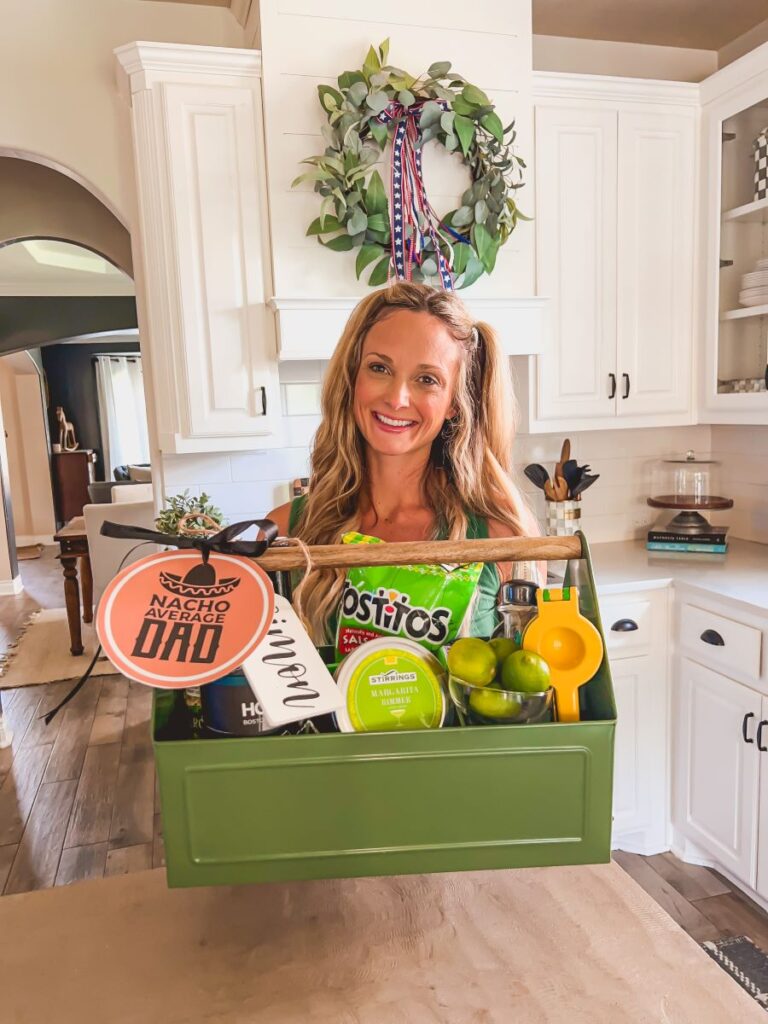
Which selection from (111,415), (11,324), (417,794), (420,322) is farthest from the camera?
(111,415)

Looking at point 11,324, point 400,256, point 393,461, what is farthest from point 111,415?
point 393,461

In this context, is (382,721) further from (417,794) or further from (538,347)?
(538,347)

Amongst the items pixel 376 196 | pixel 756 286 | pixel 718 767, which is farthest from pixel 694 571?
pixel 376 196

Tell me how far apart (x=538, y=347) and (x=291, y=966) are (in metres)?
2.25

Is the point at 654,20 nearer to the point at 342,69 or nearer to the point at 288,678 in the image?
the point at 342,69

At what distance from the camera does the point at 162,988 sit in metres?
0.66

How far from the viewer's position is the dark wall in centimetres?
997

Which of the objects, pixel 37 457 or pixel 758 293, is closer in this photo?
pixel 758 293

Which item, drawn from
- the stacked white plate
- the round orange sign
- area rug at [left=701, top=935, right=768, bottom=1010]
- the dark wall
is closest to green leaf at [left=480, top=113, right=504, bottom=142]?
the stacked white plate

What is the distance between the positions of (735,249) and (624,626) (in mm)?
1423

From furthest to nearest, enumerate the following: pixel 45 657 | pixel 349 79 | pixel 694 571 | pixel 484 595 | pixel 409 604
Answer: pixel 45 657
pixel 694 571
pixel 349 79
pixel 484 595
pixel 409 604

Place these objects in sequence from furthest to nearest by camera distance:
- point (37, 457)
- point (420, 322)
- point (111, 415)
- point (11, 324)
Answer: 1. point (111, 415)
2. point (37, 457)
3. point (11, 324)
4. point (420, 322)

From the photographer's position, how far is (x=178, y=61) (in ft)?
7.45

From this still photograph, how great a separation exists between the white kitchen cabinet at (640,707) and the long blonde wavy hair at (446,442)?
1.46 metres
